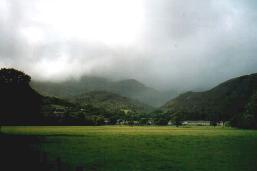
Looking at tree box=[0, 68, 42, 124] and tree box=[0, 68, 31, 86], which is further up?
tree box=[0, 68, 31, 86]

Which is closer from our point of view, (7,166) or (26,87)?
(7,166)

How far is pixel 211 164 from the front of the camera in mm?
36031

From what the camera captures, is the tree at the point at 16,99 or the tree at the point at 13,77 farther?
the tree at the point at 13,77

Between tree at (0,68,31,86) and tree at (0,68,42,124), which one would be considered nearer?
tree at (0,68,42,124)

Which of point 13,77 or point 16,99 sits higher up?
point 13,77

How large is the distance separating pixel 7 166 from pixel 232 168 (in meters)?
19.7

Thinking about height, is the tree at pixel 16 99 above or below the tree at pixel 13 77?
below

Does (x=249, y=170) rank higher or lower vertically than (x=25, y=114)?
lower

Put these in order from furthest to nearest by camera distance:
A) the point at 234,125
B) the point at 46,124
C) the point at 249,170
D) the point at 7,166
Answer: the point at 234,125, the point at 46,124, the point at 249,170, the point at 7,166

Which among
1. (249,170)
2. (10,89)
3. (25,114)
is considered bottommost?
(249,170)

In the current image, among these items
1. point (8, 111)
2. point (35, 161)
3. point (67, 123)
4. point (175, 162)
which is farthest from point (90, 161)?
point (67, 123)

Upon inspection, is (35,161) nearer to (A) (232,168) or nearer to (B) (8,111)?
(A) (232,168)

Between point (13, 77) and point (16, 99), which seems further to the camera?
point (13, 77)

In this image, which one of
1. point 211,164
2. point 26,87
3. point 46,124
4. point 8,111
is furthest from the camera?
point 46,124
